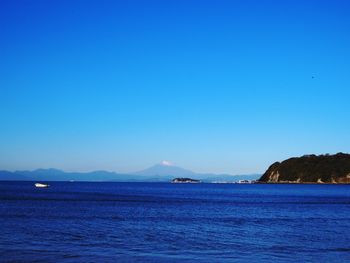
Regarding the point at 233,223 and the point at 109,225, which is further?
the point at 233,223

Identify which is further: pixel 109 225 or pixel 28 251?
pixel 109 225

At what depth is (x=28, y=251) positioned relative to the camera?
30734 millimetres

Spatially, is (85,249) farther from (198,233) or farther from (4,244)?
(198,233)

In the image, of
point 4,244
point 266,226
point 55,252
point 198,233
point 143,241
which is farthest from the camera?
point 266,226

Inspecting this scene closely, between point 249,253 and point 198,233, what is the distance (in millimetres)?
11892

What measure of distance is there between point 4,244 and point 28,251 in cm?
358

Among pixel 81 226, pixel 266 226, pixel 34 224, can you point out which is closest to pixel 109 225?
pixel 81 226

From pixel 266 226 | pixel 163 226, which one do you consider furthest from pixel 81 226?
pixel 266 226

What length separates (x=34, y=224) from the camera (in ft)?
159

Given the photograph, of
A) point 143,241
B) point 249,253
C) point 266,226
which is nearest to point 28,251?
point 143,241

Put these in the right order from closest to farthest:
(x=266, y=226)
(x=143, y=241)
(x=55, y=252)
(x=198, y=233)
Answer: (x=55, y=252)
(x=143, y=241)
(x=198, y=233)
(x=266, y=226)

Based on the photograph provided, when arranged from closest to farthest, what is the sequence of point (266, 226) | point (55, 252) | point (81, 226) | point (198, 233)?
1. point (55, 252)
2. point (198, 233)
3. point (81, 226)
4. point (266, 226)

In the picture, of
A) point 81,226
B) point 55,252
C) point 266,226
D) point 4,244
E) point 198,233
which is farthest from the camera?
point 266,226

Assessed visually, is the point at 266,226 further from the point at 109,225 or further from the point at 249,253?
the point at 249,253
